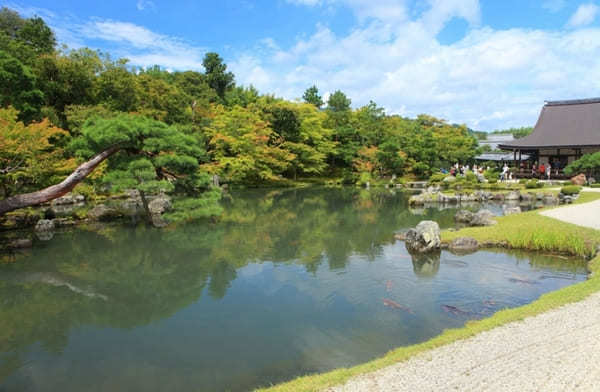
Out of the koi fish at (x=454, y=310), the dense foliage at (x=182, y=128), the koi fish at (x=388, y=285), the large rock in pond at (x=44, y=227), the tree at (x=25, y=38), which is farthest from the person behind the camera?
the tree at (x=25, y=38)

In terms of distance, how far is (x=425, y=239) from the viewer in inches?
341

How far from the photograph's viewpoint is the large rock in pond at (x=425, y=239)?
8.65 meters

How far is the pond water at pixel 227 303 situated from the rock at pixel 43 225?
194cm

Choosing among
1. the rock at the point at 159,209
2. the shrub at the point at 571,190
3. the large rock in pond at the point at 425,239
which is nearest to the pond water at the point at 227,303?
the large rock in pond at the point at 425,239

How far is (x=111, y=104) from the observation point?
19.6m

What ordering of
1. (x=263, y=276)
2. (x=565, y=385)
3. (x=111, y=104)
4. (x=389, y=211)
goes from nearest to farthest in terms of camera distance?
(x=565, y=385)
(x=263, y=276)
(x=389, y=211)
(x=111, y=104)

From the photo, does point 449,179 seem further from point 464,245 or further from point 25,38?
point 25,38

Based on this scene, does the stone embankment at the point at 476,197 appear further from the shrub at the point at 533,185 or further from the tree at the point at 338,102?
the tree at the point at 338,102

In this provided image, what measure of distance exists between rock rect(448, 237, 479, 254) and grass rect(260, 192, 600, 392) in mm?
290

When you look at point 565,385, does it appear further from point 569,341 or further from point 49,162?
point 49,162

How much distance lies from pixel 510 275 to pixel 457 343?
3.98 metres

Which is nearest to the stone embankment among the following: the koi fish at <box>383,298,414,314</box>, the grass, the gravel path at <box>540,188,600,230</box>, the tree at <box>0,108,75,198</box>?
the grass

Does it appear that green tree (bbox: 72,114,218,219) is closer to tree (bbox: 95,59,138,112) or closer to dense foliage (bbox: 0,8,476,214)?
dense foliage (bbox: 0,8,476,214)

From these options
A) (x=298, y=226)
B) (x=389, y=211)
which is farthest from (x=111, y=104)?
(x=389, y=211)
